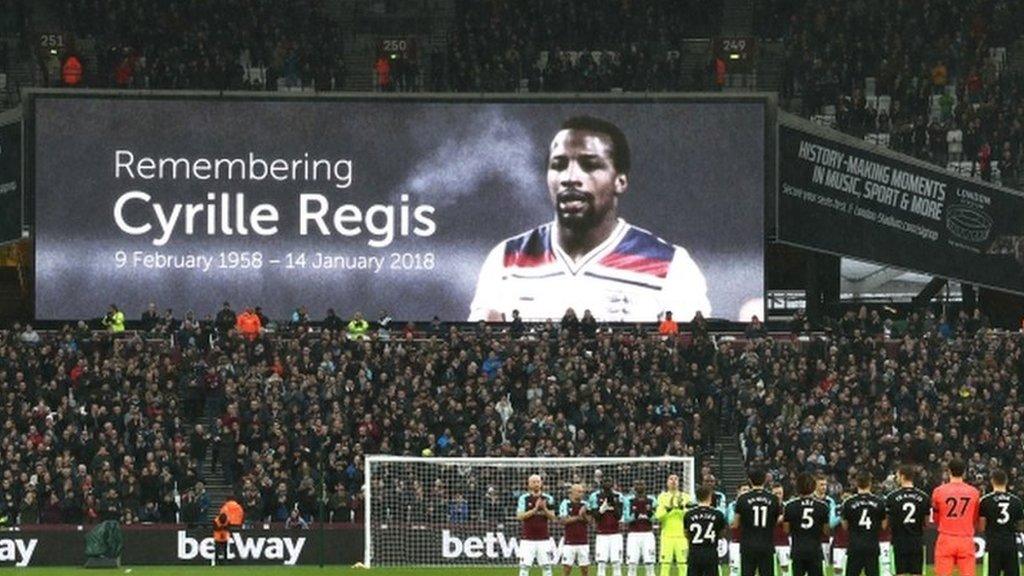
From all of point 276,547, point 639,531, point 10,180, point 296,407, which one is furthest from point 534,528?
point 10,180

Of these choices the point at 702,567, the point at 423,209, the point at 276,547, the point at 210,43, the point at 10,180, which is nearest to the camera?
the point at 702,567

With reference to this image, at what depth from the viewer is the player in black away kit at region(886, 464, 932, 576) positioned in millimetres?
33750

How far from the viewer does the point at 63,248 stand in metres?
61.5

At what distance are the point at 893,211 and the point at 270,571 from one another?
22.7 metres

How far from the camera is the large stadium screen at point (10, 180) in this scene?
61094 mm

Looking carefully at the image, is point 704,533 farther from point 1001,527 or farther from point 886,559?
point 886,559

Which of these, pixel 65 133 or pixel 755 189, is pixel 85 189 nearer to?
pixel 65 133

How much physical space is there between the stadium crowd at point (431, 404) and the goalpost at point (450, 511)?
219 mm

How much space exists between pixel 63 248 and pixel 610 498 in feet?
79.3

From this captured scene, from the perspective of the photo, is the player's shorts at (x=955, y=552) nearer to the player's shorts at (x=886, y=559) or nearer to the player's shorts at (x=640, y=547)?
the player's shorts at (x=886, y=559)

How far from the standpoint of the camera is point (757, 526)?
3447 centimetres

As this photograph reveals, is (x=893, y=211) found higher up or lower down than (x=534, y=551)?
higher up

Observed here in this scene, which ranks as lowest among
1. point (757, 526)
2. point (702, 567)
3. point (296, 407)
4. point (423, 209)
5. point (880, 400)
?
point (702, 567)

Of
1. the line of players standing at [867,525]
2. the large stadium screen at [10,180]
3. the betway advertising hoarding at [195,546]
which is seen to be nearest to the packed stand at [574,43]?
the large stadium screen at [10,180]
